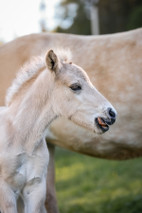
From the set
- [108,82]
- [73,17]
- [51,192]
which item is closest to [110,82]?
[108,82]

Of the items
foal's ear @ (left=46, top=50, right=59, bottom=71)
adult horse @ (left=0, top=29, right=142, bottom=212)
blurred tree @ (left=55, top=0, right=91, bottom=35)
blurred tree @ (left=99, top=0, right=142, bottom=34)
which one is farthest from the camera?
blurred tree @ (left=55, top=0, right=91, bottom=35)

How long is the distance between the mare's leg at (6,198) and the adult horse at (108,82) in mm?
1193

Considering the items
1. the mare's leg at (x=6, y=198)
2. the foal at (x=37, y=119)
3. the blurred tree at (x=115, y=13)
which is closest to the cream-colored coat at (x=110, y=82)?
the foal at (x=37, y=119)

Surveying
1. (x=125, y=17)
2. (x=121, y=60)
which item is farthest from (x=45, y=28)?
(x=121, y=60)

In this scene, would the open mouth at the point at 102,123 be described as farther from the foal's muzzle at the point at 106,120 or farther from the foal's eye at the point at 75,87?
the foal's eye at the point at 75,87

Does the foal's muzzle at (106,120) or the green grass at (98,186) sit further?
the green grass at (98,186)

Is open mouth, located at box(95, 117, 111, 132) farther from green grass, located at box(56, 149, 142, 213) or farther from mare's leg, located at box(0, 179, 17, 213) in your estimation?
green grass, located at box(56, 149, 142, 213)

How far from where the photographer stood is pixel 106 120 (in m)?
3.46

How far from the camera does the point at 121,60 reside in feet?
15.1

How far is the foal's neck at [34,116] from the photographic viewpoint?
3.74 meters

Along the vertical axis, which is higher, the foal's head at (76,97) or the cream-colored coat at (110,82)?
the foal's head at (76,97)

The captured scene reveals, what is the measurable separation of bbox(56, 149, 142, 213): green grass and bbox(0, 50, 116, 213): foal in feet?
7.53

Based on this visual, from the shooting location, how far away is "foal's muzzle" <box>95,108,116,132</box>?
344 centimetres

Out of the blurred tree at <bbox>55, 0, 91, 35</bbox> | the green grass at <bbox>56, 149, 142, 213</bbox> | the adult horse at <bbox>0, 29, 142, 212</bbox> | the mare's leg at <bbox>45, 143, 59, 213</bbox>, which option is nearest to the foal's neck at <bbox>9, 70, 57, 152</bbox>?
the adult horse at <bbox>0, 29, 142, 212</bbox>
